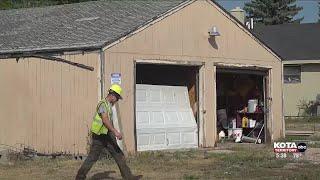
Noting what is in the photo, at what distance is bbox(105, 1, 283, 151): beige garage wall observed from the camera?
18641 millimetres

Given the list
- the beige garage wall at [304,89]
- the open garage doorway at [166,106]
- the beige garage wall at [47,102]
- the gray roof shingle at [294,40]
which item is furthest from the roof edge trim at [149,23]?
the beige garage wall at [304,89]

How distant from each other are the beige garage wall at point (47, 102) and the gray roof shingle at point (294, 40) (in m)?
18.8

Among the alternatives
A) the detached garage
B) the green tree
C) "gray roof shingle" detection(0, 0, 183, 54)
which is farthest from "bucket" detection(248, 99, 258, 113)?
the green tree

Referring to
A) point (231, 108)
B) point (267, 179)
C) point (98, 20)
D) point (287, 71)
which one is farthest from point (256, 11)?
point (267, 179)

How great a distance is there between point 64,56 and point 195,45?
4.44 meters

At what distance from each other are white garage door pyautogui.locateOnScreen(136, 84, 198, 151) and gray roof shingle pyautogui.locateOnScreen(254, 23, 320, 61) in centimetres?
1524

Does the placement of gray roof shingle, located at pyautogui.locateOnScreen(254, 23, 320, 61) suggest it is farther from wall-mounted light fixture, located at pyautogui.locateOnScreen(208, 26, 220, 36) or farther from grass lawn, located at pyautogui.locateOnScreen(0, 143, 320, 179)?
grass lawn, located at pyautogui.locateOnScreen(0, 143, 320, 179)

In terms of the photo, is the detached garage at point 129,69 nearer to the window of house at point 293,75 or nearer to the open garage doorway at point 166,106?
the open garage doorway at point 166,106

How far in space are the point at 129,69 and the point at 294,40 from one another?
897 inches

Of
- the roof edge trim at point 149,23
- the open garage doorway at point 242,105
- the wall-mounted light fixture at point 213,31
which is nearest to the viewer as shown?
the roof edge trim at point 149,23

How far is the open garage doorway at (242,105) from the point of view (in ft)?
79.4

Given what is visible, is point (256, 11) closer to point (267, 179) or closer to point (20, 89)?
point (20, 89)

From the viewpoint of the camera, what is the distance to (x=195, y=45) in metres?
21.1

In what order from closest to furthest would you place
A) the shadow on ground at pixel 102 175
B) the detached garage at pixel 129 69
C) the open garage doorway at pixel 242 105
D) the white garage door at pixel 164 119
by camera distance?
the shadow on ground at pixel 102 175, the detached garage at pixel 129 69, the white garage door at pixel 164 119, the open garage doorway at pixel 242 105
